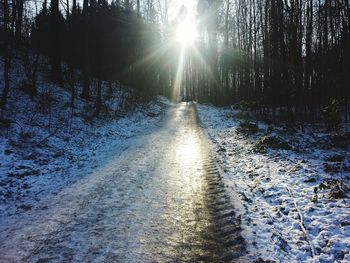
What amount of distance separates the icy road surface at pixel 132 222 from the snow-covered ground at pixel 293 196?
1.51ft

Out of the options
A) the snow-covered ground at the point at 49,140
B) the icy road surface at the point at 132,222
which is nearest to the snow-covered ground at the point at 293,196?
the icy road surface at the point at 132,222

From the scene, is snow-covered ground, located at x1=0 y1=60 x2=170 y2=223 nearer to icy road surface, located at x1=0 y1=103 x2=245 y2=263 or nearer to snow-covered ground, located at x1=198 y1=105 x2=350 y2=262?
icy road surface, located at x1=0 y1=103 x2=245 y2=263

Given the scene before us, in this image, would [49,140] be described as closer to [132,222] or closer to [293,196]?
[132,222]

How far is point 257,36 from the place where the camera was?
32.4 m

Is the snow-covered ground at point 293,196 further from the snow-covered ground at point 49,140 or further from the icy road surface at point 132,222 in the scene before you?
the snow-covered ground at point 49,140

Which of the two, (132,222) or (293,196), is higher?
(293,196)

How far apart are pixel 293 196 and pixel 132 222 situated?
3.65 m

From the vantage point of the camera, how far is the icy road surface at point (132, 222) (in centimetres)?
416

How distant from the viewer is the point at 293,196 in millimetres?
6023

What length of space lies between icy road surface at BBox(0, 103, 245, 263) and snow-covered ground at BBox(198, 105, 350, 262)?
18.1 inches

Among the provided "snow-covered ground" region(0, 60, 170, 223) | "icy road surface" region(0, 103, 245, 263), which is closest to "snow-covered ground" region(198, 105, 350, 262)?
"icy road surface" region(0, 103, 245, 263)

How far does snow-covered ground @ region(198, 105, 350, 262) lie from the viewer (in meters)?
4.20

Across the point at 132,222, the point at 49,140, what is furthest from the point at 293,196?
the point at 49,140

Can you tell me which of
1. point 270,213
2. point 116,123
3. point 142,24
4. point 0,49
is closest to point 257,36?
point 142,24
